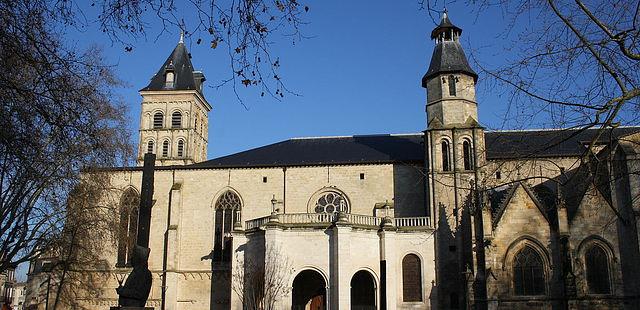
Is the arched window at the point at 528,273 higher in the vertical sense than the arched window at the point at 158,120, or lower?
lower

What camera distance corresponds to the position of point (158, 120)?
48.2 metres

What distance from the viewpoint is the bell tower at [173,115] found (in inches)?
1857

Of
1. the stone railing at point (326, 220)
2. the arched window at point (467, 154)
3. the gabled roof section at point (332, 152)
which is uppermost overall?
the gabled roof section at point (332, 152)

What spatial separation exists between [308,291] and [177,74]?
82.4ft

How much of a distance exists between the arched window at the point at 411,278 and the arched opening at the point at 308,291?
4199 millimetres

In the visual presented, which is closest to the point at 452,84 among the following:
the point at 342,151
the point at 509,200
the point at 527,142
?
the point at 342,151

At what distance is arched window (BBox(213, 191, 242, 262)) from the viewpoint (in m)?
35.8

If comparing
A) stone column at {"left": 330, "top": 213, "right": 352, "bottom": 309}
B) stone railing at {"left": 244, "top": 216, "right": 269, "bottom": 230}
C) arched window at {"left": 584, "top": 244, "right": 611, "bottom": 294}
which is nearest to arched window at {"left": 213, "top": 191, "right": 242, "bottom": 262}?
stone railing at {"left": 244, "top": 216, "right": 269, "bottom": 230}

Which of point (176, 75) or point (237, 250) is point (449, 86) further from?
point (176, 75)

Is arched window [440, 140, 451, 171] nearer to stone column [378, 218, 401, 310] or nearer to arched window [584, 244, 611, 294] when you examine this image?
stone column [378, 218, 401, 310]

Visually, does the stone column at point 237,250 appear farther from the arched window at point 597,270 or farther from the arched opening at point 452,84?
the arched window at point 597,270

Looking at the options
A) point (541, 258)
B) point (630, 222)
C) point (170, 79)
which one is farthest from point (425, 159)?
point (170, 79)

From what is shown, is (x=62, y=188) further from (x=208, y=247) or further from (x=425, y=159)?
(x=425, y=159)

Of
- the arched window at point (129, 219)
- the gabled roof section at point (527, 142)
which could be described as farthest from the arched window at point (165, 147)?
the gabled roof section at point (527, 142)
